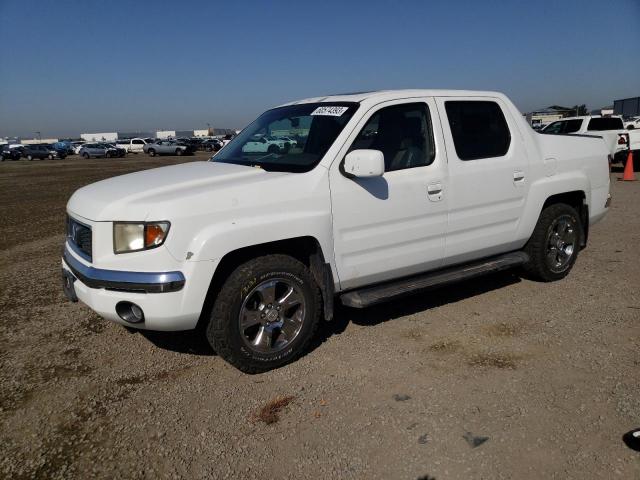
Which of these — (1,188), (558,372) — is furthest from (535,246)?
(1,188)

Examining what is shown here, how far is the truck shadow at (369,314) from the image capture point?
401 cm

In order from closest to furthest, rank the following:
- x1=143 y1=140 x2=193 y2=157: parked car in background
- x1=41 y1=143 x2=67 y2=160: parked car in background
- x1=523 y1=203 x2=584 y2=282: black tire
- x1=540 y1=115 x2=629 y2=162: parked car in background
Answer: x1=523 y1=203 x2=584 y2=282: black tire → x1=540 y1=115 x2=629 y2=162: parked car in background → x1=143 y1=140 x2=193 y2=157: parked car in background → x1=41 y1=143 x2=67 y2=160: parked car in background

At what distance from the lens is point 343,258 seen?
3.62 metres

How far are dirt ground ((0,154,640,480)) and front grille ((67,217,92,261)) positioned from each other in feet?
2.90

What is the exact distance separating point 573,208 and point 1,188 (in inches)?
749

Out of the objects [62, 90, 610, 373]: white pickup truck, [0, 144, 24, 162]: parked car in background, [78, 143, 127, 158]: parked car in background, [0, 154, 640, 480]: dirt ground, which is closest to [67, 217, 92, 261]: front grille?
[62, 90, 610, 373]: white pickup truck

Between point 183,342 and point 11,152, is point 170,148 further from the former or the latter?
point 183,342

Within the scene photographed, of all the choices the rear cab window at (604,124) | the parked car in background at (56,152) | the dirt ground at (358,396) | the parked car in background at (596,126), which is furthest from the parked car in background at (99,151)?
the dirt ground at (358,396)

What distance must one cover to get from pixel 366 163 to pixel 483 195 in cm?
145

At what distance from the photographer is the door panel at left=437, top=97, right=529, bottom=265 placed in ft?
13.5

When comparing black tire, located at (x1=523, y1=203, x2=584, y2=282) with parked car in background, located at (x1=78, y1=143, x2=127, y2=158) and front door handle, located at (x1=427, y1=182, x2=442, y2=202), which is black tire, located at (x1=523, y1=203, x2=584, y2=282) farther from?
parked car in background, located at (x1=78, y1=143, x2=127, y2=158)

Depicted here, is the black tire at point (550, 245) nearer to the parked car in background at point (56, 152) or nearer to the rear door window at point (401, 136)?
the rear door window at point (401, 136)

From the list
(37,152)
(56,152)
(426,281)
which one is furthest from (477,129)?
(56,152)

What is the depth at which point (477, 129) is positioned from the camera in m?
4.38
